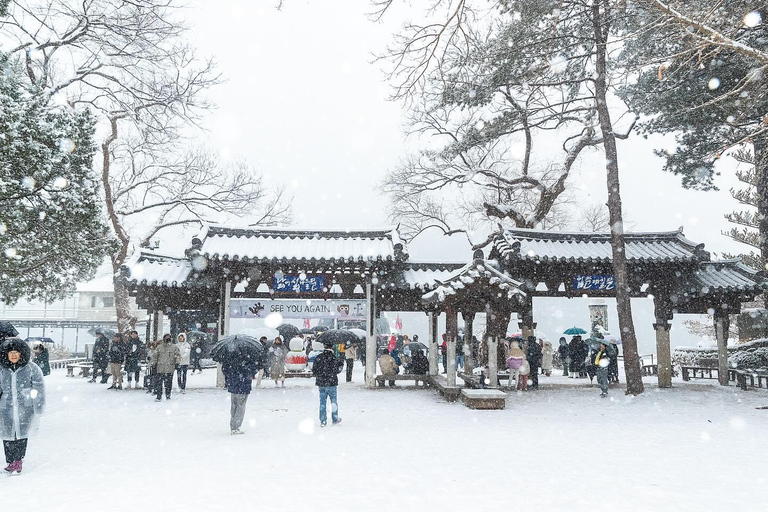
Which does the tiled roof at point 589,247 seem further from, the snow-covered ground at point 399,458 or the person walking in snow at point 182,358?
the person walking in snow at point 182,358

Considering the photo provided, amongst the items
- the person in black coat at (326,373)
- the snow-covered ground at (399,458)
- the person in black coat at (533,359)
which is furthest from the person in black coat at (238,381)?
the person in black coat at (533,359)

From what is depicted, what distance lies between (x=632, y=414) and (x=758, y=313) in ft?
38.0

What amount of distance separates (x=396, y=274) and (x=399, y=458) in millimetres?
10238

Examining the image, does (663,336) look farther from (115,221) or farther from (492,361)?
(115,221)

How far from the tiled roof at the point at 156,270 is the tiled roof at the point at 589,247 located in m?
9.85

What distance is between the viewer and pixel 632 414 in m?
10.8

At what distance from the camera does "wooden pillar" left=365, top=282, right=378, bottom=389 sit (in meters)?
16.0

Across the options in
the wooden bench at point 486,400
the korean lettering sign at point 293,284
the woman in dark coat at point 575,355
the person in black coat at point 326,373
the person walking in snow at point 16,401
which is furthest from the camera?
the woman in dark coat at point 575,355

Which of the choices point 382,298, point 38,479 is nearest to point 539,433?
point 38,479

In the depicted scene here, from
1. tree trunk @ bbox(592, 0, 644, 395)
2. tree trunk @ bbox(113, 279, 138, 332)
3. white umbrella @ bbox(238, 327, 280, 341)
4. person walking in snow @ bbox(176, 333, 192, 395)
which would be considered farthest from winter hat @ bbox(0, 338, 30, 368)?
tree trunk @ bbox(113, 279, 138, 332)

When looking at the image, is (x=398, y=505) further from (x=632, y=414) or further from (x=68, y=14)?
(x=68, y=14)

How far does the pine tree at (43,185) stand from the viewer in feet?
30.5

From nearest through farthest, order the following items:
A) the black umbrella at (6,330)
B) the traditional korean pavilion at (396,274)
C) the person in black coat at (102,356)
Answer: the black umbrella at (6,330) → the traditional korean pavilion at (396,274) → the person in black coat at (102,356)

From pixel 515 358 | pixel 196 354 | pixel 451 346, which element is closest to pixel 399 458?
pixel 451 346
